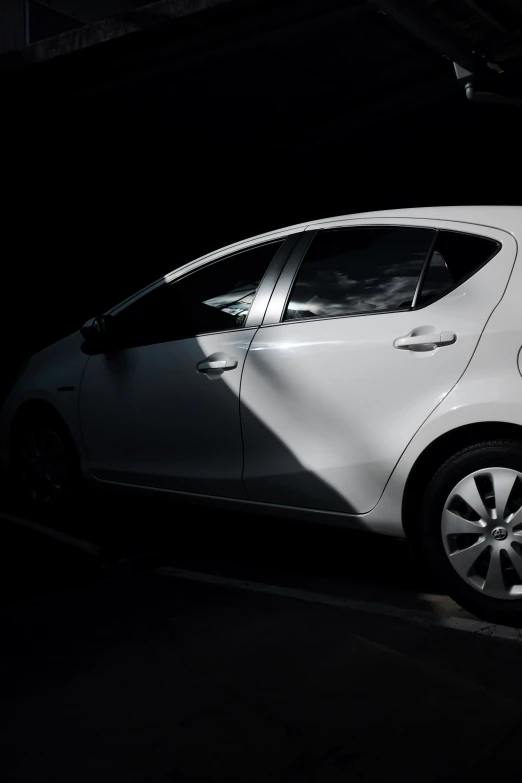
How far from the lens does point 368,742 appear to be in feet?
8.29

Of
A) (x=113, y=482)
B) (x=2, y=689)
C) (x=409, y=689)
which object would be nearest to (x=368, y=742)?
(x=409, y=689)

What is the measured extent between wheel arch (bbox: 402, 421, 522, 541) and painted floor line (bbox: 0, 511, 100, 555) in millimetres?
1736

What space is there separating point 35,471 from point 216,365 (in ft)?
5.18

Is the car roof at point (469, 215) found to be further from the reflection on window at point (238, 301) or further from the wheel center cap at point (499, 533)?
the wheel center cap at point (499, 533)

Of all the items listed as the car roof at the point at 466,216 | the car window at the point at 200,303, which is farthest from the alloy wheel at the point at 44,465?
the car roof at the point at 466,216

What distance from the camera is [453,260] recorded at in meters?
3.69

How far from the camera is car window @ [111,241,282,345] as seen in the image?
432cm

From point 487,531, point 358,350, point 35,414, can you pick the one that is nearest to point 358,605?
point 487,531

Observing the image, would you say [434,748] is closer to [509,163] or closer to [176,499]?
[176,499]

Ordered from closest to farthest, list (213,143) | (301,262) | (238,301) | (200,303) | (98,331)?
1. (301,262)
2. (238,301)
3. (200,303)
4. (98,331)
5. (213,143)

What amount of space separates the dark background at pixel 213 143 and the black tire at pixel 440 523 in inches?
262

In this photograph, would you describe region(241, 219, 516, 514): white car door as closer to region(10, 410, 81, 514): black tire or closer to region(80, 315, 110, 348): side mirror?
region(80, 315, 110, 348): side mirror

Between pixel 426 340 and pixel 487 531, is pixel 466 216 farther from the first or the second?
pixel 487 531

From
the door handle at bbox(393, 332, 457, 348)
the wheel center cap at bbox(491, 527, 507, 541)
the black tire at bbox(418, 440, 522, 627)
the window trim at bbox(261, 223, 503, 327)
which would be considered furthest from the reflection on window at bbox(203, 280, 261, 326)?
the wheel center cap at bbox(491, 527, 507, 541)
